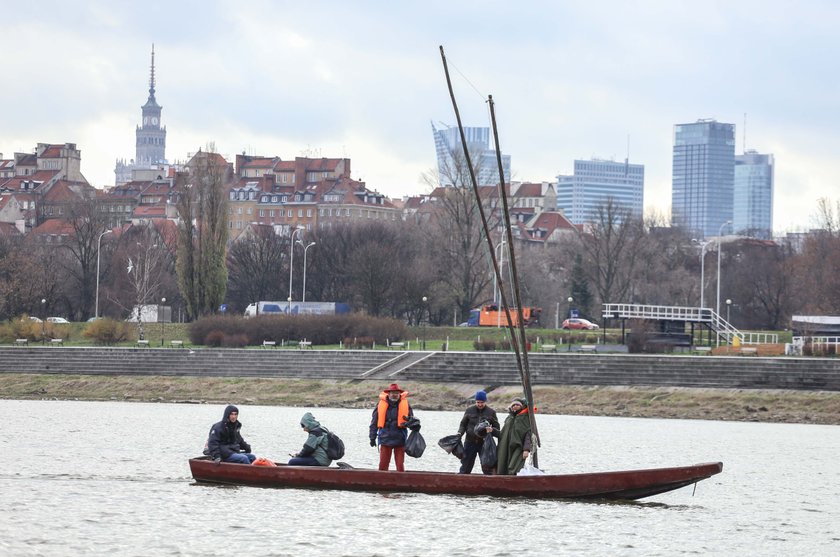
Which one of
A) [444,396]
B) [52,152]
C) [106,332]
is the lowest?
[444,396]

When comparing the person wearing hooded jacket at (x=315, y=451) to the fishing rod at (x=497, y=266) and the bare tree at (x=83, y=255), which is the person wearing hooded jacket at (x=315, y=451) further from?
the bare tree at (x=83, y=255)

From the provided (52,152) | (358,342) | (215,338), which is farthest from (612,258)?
(52,152)

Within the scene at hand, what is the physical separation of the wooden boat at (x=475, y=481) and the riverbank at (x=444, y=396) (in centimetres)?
3068

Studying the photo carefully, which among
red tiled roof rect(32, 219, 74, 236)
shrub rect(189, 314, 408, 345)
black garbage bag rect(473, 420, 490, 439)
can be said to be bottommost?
black garbage bag rect(473, 420, 490, 439)

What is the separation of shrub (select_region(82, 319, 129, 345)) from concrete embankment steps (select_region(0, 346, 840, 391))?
8.41 metres

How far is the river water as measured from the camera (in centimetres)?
2486

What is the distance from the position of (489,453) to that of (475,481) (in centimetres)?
75

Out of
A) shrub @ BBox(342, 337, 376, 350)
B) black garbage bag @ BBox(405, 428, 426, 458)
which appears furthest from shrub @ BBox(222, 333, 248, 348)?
black garbage bag @ BBox(405, 428, 426, 458)

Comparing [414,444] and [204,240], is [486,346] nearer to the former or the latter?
[204,240]

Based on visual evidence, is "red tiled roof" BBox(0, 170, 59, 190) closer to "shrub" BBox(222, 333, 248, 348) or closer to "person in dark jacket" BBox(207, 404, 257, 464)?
"shrub" BBox(222, 333, 248, 348)

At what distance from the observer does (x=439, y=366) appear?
6888 cm

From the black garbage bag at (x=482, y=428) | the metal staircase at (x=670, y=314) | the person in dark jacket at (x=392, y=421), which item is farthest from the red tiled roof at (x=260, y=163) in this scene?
the black garbage bag at (x=482, y=428)

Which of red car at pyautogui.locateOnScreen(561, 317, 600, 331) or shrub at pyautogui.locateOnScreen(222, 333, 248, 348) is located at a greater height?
red car at pyautogui.locateOnScreen(561, 317, 600, 331)

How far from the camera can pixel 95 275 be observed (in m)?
118
